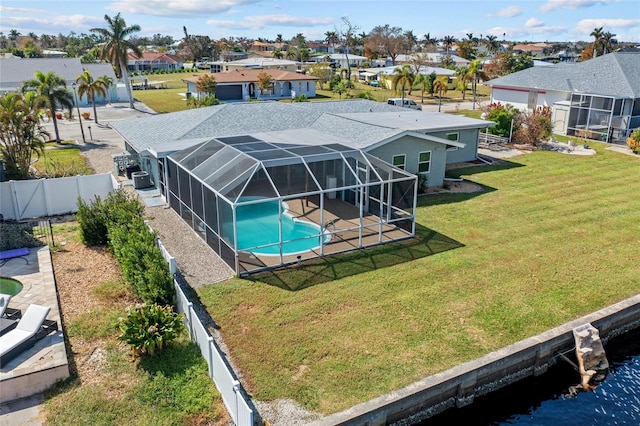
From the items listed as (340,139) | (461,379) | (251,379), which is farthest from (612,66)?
(251,379)

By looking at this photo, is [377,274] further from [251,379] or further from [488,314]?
[251,379]

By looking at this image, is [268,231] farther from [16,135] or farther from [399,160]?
[16,135]

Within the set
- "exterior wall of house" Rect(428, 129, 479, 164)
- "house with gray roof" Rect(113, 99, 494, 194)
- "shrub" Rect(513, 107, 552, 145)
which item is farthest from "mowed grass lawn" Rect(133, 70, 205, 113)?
"shrub" Rect(513, 107, 552, 145)

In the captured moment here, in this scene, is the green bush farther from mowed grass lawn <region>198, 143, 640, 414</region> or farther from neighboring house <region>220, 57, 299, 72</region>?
neighboring house <region>220, 57, 299, 72</region>

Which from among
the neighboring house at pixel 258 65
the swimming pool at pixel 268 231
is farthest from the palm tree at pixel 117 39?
the swimming pool at pixel 268 231

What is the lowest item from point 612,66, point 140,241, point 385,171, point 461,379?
point 461,379

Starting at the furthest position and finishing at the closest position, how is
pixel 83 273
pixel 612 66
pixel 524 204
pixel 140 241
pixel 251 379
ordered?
pixel 612 66, pixel 524 204, pixel 83 273, pixel 140 241, pixel 251 379
